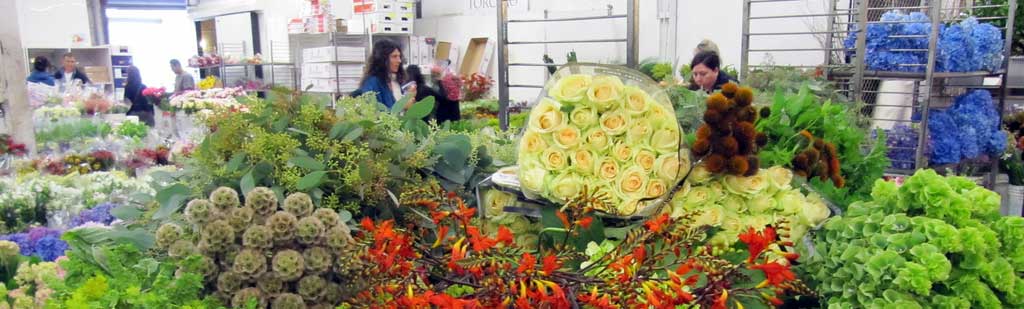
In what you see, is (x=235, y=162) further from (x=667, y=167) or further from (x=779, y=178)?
(x=779, y=178)

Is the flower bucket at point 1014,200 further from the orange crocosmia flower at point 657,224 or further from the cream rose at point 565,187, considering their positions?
the orange crocosmia flower at point 657,224

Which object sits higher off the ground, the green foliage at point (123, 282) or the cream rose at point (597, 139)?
the cream rose at point (597, 139)

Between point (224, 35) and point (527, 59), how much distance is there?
4.63 meters

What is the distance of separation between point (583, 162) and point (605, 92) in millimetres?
131

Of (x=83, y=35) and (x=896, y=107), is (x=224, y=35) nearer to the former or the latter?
(x=83, y=35)

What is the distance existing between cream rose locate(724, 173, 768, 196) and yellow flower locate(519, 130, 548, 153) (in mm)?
339

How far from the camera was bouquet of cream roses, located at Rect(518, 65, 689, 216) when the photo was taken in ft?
4.10

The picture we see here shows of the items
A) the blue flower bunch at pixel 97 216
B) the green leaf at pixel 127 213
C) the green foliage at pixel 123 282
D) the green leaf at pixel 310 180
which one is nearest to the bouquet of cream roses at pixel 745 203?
the green leaf at pixel 310 180

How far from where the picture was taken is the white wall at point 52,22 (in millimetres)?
9234

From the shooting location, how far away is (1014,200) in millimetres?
4590

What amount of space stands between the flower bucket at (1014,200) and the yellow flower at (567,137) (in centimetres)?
443

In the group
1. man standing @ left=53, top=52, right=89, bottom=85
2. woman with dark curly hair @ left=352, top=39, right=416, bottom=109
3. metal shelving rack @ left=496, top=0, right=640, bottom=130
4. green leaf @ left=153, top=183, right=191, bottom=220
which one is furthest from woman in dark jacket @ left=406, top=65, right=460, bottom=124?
man standing @ left=53, top=52, right=89, bottom=85

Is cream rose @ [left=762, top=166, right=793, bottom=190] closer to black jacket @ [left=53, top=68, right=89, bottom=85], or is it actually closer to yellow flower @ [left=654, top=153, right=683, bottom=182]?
yellow flower @ [left=654, top=153, right=683, bottom=182]

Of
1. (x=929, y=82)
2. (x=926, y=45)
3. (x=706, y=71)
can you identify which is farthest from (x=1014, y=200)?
(x=706, y=71)
